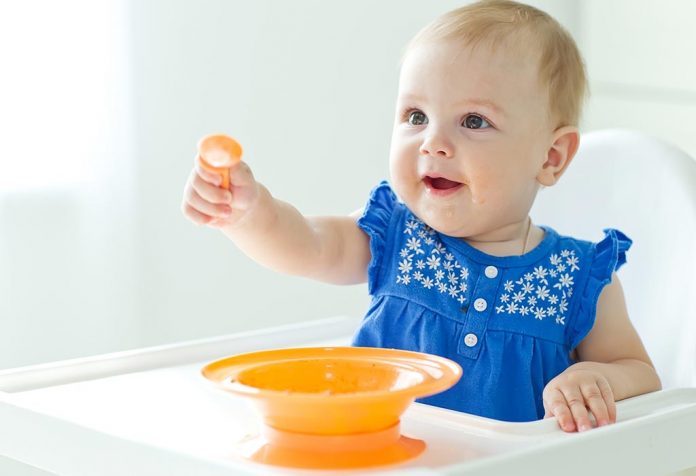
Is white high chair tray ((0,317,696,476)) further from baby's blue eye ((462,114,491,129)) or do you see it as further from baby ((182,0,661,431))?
baby's blue eye ((462,114,491,129))

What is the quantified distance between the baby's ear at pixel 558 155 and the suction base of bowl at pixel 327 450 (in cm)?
44

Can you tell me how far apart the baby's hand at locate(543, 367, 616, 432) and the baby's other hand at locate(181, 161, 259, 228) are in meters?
0.29

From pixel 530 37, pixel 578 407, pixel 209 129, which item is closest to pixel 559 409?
pixel 578 407

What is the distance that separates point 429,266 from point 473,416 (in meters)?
0.26

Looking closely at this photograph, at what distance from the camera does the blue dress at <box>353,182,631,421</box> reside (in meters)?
1.00

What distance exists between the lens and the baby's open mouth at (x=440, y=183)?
1.03 meters

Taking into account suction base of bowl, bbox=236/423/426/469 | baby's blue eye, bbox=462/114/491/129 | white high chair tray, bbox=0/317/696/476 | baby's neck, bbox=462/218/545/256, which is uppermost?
baby's blue eye, bbox=462/114/491/129

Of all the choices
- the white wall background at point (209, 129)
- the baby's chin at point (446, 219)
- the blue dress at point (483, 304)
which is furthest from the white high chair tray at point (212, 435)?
the white wall background at point (209, 129)

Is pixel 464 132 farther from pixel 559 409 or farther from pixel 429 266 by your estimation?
pixel 559 409

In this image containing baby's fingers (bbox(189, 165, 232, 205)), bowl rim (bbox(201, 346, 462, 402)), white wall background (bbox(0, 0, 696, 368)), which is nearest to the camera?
bowl rim (bbox(201, 346, 462, 402))

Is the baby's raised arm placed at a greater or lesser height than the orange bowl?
greater

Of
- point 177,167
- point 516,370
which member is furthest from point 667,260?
point 177,167

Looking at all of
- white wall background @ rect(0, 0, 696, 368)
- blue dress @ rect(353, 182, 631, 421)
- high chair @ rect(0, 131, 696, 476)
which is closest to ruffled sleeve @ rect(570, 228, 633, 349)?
blue dress @ rect(353, 182, 631, 421)

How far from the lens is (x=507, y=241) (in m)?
1.10
